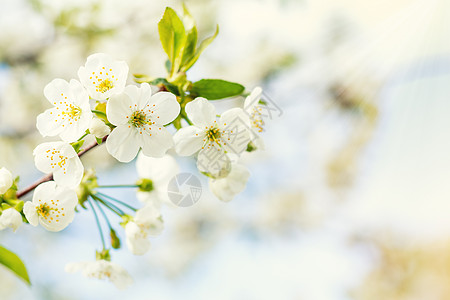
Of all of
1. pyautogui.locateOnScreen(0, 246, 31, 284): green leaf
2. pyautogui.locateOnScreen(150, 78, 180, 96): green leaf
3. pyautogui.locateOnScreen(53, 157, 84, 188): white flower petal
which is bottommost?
pyautogui.locateOnScreen(0, 246, 31, 284): green leaf

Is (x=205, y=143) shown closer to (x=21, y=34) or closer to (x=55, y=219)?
(x=55, y=219)

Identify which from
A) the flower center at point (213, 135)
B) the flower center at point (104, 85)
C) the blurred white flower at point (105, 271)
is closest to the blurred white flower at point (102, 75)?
the flower center at point (104, 85)

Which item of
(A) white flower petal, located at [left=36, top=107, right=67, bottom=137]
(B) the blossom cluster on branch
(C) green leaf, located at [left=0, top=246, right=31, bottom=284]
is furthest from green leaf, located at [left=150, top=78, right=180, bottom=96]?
(C) green leaf, located at [left=0, top=246, right=31, bottom=284]

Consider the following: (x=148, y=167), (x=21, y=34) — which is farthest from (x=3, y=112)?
(x=148, y=167)

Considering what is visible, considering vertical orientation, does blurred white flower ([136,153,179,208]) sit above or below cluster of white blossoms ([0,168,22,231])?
above

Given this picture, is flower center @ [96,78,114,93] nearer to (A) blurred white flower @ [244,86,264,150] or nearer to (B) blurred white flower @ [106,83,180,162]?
(B) blurred white flower @ [106,83,180,162]

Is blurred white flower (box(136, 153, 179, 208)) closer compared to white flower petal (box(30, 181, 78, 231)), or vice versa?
white flower petal (box(30, 181, 78, 231))

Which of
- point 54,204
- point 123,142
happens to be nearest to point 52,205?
point 54,204

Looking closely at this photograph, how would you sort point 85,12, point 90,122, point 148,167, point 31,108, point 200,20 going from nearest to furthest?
point 90,122
point 148,167
point 85,12
point 31,108
point 200,20
